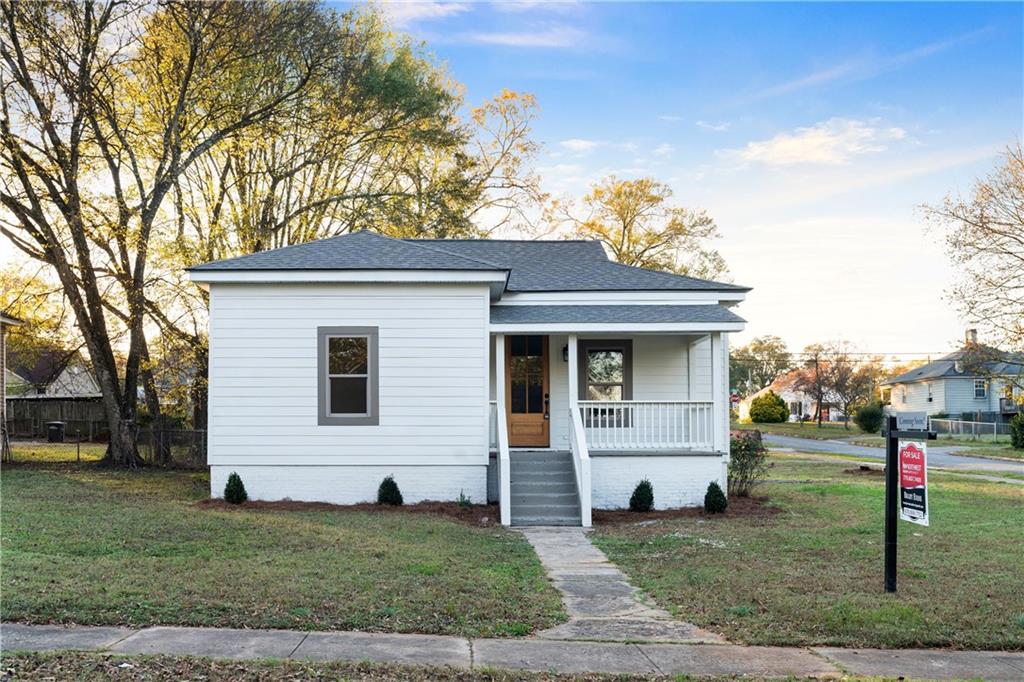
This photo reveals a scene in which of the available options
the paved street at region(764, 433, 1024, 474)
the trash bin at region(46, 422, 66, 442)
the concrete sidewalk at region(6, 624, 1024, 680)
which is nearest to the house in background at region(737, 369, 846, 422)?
the paved street at region(764, 433, 1024, 474)

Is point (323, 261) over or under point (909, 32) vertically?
under

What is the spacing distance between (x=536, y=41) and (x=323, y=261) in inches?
240

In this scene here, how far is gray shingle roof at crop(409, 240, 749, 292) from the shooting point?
55.2ft

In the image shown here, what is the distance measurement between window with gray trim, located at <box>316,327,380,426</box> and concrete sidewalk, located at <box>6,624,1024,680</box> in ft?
28.5

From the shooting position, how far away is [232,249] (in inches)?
939

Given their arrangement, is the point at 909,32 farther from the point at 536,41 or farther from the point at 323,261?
the point at 323,261

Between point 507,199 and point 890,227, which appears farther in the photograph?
point 507,199

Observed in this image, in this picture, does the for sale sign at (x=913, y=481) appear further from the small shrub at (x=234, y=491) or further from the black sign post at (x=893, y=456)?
the small shrub at (x=234, y=491)

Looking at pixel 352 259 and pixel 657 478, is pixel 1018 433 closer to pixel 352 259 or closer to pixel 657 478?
pixel 657 478

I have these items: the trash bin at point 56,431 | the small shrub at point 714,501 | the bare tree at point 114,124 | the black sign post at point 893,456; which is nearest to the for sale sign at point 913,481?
the black sign post at point 893,456

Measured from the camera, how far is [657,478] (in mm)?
15445

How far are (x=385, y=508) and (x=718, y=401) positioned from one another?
5.99 metres

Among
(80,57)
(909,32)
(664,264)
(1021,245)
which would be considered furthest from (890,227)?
(80,57)

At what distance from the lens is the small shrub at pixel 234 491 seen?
14.8 metres
